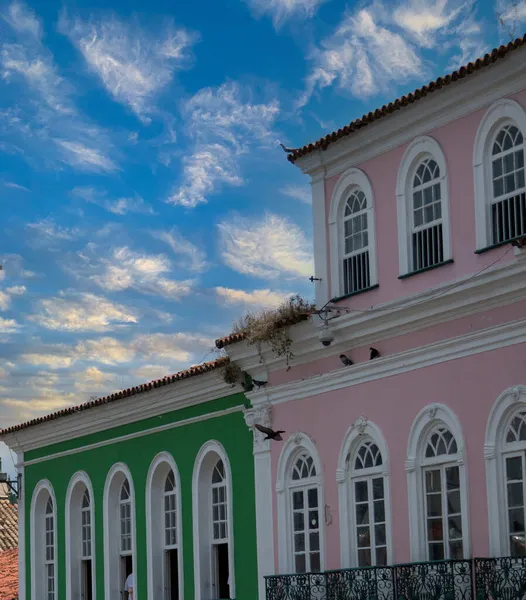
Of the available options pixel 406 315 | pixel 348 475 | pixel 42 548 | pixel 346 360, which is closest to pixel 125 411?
pixel 42 548

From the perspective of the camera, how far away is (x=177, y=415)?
79.7 feet

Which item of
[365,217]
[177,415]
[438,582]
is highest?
[365,217]

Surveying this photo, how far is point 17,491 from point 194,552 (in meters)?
8.53

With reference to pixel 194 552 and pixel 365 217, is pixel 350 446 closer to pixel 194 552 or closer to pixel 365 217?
pixel 365 217

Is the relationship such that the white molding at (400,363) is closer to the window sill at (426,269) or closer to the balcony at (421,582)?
the window sill at (426,269)

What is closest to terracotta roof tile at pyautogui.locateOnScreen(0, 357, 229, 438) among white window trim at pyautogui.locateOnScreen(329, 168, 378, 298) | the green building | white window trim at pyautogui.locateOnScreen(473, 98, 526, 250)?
the green building

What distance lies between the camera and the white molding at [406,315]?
16.6 m

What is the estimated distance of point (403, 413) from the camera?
18562mm

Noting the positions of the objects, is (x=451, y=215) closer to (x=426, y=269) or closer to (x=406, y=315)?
(x=426, y=269)

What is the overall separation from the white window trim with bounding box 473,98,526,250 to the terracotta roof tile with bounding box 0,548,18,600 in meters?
20.5

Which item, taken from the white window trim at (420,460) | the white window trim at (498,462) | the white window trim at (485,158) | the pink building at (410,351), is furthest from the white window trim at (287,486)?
the white window trim at (485,158)

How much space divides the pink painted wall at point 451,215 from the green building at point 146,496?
4.10 metres

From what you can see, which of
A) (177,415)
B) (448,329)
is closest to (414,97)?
(448,329)

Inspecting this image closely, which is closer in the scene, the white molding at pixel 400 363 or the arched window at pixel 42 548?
the white molding at pixel 400 363
